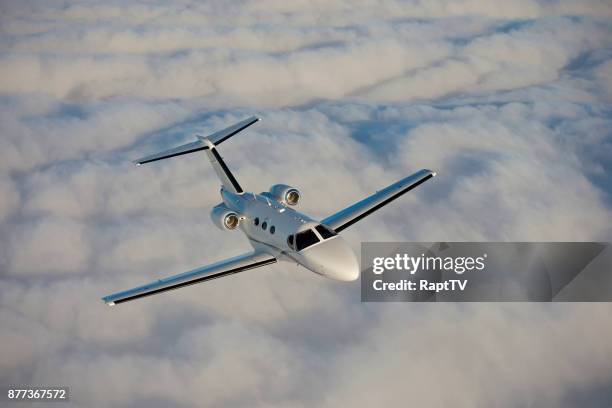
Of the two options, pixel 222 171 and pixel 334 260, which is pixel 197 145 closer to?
pixel 222 171

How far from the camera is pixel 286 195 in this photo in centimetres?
4084

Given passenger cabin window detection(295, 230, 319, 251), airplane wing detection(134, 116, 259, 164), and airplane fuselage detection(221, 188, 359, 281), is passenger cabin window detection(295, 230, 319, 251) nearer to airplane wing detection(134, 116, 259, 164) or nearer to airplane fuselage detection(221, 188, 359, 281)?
airplane fuselage detection(221, 188, 359, 281)

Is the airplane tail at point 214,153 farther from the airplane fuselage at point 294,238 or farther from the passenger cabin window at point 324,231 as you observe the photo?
the passenger cabin window at point 324,231

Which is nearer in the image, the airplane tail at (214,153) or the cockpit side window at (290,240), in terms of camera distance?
the cockpit side window at (290,240)

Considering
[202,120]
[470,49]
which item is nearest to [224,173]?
[202,120]

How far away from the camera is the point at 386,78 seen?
500 ft

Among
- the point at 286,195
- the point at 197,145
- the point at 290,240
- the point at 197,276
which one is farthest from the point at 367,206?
the point at 197,145

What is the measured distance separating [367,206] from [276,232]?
7.34 metres

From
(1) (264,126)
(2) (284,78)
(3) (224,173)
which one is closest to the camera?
(3) (224,173)

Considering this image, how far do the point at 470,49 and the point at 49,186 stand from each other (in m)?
119

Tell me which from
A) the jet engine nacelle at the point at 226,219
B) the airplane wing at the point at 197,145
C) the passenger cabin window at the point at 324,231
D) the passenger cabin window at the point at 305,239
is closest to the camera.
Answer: the passenger cabin window at the point at 305,239

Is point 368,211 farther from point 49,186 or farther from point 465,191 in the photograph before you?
point 49,186

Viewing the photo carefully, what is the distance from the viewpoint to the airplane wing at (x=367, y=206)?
3975 centimetres

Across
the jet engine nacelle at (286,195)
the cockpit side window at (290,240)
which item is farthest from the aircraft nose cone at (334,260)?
the jet engine nacelle at (286,195)
